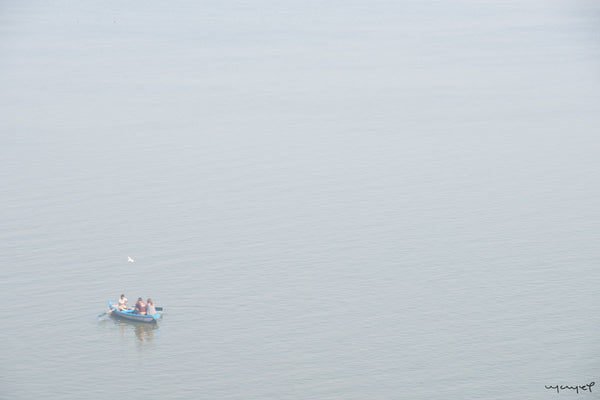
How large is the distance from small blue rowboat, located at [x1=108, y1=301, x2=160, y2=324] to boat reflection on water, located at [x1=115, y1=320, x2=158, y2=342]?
0.87 feet

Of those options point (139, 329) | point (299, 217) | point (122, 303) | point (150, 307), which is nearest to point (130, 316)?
point (139, 329)

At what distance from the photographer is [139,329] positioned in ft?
157

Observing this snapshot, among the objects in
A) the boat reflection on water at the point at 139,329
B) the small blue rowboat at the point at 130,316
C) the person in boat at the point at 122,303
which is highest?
the person in boat at the point at 122,303

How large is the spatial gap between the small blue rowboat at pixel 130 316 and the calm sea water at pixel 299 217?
49 cm

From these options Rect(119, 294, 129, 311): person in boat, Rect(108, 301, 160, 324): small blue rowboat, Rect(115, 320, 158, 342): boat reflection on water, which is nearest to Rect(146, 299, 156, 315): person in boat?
Rect(108, 301, 160, 324): small blue rowboat

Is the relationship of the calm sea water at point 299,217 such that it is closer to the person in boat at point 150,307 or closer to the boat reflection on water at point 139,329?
the boat reflection on water at point 139,329

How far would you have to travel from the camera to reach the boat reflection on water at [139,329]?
47.0 m

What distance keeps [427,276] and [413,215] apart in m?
9.03

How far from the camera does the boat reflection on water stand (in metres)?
47.0

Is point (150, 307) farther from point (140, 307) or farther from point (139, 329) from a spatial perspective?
point (139, 329)

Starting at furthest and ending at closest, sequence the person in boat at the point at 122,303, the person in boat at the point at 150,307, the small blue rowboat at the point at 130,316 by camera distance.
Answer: the person in boat at the point at 122,303 < the person in boat at the point at 150,307 < the small blue rowboat at the point at 130,316

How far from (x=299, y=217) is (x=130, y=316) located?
17.2m

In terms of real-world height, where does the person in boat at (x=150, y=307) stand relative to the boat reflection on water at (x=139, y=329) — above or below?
above

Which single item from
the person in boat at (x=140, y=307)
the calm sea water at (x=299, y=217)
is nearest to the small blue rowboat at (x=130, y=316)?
the person in boat at (x=140, y=307)
